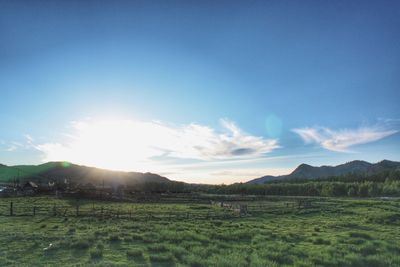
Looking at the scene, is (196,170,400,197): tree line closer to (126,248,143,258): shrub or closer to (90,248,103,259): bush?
(126,248,143,258): shrub

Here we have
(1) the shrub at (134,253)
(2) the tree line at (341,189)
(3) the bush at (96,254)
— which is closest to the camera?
(3) the bush at (96,254)

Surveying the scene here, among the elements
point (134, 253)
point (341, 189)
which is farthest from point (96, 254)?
point (341, 189)

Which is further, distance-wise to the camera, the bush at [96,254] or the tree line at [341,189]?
the tree line at [341,189]

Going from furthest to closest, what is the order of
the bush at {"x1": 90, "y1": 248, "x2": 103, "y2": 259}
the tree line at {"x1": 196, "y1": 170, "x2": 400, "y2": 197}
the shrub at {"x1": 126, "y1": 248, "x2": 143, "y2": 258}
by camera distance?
the tree line at {"x1": 196, "y1": 170, "x2": 400, "y2": 197} → the shrub at {"x1": 126, "y1": 248, "x2": 143, "y2": 258} → the bush at {"x1": 90, "y1": 248, "x2": 103, "y2": 259}

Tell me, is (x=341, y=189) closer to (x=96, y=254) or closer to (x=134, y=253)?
(x=134, y=253)

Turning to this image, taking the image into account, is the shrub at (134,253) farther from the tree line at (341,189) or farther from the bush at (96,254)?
the tree line at (341,189)

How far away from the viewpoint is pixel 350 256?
1638cm

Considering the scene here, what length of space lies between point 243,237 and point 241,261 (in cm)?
880

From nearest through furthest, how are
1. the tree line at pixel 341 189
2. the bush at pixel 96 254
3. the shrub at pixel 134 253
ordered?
1. the bush at pixel 96 254
2. the shrub at pixel 134 253
3. the tree line at pixel 341 189

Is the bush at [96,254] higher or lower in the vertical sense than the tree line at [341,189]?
lower

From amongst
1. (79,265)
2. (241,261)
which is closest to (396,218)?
(241,261)

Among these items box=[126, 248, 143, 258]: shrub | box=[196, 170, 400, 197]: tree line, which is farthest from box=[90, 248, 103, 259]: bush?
box=[196, 170, 400, 197]: tree line

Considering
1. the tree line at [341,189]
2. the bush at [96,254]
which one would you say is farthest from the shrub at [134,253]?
the tree line at [341,189]

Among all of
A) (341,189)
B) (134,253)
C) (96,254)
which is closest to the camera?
(96,254)
